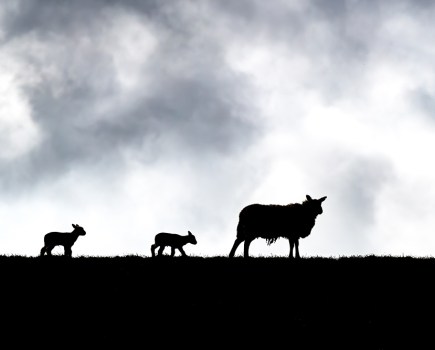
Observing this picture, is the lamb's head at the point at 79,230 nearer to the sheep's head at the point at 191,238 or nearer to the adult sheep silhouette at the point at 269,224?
the sheep's head at the point at 191,238

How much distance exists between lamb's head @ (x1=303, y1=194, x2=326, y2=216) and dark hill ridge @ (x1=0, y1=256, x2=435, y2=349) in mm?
3862

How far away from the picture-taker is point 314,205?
77.5ft

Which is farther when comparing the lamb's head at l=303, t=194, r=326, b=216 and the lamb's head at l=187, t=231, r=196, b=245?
the lamb's head at l=187, t=231, r=196, b=245

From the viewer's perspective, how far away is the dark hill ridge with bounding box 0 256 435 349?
1280 centimetres

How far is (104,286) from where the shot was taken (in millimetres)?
16328

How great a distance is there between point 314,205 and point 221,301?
Answer: 9.82 meters

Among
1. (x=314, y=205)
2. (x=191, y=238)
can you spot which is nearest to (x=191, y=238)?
(x=191, y=238)

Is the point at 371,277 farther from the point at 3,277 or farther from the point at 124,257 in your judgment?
the point at 3,277

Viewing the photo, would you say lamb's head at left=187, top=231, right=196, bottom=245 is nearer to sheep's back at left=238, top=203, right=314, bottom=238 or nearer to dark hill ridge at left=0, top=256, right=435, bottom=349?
sheep's back at left=238, top=203, right=314, bottom=238

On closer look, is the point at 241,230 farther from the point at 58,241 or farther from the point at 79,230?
the point at 79,230

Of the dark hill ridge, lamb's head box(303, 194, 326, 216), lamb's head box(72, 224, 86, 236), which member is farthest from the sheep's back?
lamb's head box(72, 224, 86, 236)

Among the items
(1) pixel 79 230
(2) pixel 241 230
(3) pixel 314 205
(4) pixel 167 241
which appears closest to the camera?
(2) pixel 241 230

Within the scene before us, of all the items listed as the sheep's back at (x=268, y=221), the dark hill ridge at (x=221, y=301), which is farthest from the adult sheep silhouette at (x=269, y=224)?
the dark hill ridge at (x=221, y=301)

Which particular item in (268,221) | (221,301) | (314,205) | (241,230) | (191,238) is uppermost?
(314,205)
